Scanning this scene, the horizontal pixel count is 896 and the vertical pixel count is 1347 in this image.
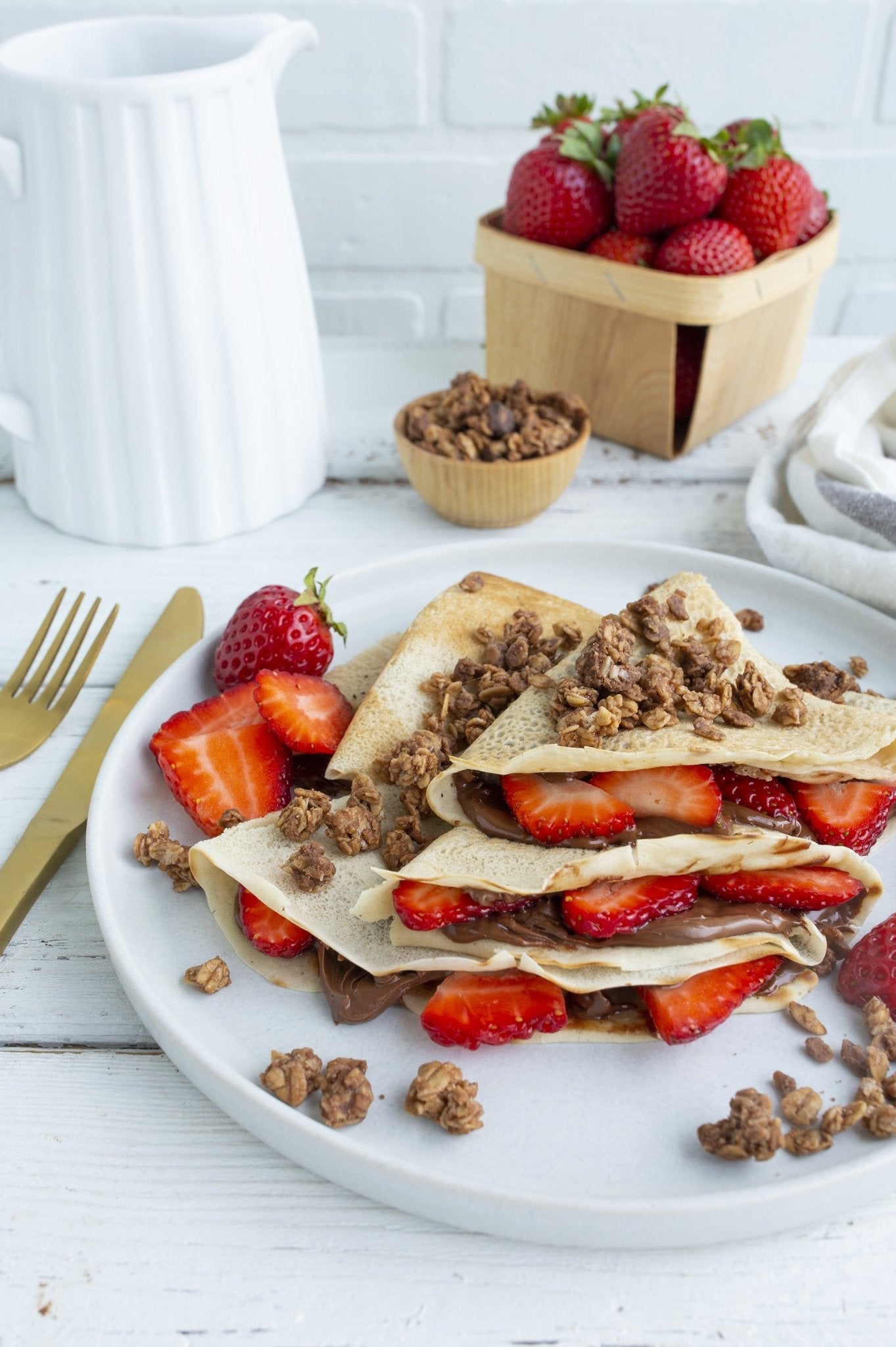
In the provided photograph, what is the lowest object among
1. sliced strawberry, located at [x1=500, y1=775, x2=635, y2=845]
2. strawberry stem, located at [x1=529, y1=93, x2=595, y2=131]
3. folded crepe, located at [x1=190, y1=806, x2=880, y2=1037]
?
folded crepe, located at [x1=190, y1=806, x2=880, y2=1037]

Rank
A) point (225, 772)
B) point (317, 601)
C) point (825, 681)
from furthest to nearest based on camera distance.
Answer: point (317, 601)
point (825, 681)
point (225, 772)

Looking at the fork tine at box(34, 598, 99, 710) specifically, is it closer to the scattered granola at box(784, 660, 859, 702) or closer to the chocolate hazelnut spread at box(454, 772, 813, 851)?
the chocolate hazelnut spread at box(454, 772, 813, 851)

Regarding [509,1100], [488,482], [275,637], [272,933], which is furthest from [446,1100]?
[488,482]

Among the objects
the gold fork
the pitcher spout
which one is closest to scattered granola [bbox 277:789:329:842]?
the gold fork

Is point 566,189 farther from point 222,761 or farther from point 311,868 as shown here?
point 311,868

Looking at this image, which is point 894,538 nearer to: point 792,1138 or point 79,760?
point 792,1138

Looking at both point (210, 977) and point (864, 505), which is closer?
point (210, 977)
